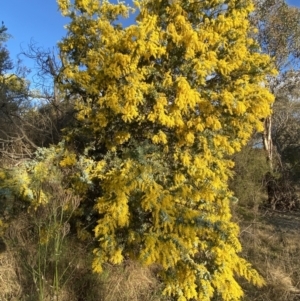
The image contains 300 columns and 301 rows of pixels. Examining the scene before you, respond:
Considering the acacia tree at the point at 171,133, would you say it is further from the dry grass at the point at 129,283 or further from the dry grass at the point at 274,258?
the dry grass at the point at 274,258

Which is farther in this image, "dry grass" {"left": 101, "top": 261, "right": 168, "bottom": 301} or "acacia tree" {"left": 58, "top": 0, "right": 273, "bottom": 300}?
"acacia tree" {"left": 58, "top": 0, "right": 273, "bottom": 300}

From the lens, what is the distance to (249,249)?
24.1 feet

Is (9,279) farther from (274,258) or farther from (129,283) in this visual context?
(274,258)

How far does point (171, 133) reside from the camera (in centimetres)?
597

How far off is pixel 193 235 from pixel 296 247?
12.8ft

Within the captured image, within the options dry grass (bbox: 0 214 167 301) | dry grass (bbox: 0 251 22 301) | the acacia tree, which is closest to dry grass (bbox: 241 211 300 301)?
the acacia tree

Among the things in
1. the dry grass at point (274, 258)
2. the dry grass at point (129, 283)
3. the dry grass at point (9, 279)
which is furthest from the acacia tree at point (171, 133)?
the dry grass at point (9, 279)

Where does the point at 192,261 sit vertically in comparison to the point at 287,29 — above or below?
below

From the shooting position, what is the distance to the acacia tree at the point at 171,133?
5.01 m

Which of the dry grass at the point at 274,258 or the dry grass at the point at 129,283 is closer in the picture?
the dry grass at the point at 129,283

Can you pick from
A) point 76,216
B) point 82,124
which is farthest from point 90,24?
point 76,216

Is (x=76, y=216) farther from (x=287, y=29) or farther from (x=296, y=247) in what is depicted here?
(x=287, y=29)

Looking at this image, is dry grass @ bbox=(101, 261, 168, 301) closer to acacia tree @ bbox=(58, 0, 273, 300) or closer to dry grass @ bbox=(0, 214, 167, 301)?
dry grass @ bbox=(0, 214, 167, 301)

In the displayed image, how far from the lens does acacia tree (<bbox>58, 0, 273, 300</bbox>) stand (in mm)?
5012
